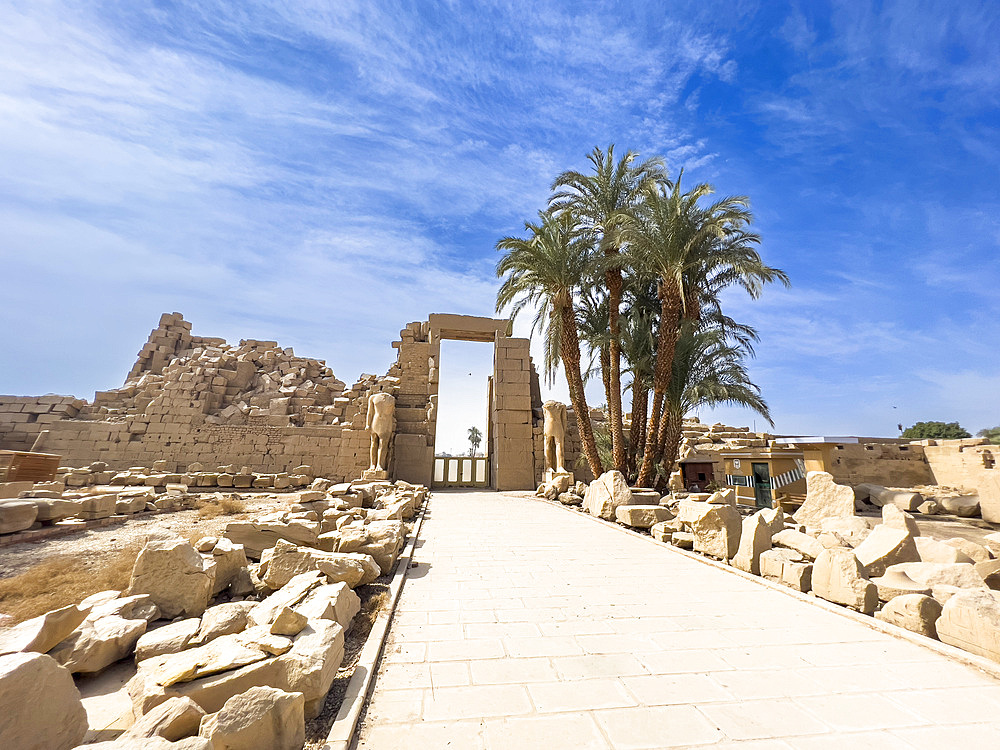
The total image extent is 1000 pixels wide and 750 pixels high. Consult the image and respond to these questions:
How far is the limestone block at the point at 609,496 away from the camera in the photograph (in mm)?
8492

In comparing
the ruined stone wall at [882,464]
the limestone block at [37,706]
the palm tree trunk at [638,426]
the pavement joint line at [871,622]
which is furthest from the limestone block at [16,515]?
the ruined stone wall at [882,464]

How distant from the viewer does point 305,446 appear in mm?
16125

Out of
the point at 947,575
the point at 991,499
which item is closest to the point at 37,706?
the point at 947,575

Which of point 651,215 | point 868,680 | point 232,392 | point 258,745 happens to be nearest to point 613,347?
point 651,215

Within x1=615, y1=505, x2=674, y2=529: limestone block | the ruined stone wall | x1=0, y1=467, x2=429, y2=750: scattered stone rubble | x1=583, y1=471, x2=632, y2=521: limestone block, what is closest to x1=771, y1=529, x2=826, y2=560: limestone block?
x1=615, y1=505, x2=674, y2=529: limestone block

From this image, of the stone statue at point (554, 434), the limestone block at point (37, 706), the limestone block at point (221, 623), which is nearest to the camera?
the limestone block at point (37, 706)

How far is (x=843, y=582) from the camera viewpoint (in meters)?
3.67

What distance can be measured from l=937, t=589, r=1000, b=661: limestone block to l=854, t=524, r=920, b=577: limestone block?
108cm

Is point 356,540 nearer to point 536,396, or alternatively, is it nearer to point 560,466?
point 560,466

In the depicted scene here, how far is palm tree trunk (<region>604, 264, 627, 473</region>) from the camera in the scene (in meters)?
12.1

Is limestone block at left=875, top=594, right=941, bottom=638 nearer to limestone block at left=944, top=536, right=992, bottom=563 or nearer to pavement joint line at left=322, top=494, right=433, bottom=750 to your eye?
limestone block at left=944, top=536, right=992, bottom=563

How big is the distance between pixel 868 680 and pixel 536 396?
15.4 m

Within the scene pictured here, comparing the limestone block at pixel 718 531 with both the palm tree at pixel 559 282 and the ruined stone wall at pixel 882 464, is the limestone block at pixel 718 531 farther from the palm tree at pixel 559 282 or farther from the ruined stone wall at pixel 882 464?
the ruined stone wall at pixel 882 464

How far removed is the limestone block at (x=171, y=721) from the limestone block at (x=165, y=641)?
0.95 meters
